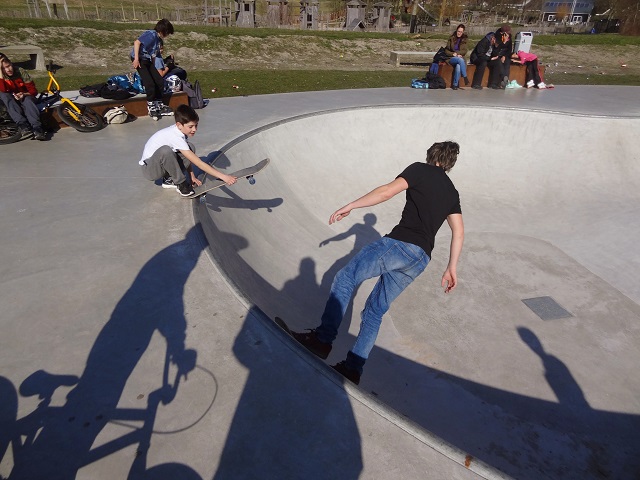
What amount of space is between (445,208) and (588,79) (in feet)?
65.8

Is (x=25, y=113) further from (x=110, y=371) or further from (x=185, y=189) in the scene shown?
(x=110, y=371)

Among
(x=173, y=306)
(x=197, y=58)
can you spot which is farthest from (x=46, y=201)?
(x=197, y=58)

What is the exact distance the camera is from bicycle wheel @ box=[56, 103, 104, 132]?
792 cm

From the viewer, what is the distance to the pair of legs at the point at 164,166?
5199mm

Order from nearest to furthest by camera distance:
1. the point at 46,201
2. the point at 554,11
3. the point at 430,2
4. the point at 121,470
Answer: the point at 121,470, the point at 46,201, the point at 430,2, the point at 554,11

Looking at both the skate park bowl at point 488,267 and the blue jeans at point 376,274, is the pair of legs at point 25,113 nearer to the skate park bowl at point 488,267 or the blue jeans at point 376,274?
the skate park bowl at point 488,267

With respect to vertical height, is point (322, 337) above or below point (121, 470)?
below

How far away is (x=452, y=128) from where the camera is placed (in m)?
11.1

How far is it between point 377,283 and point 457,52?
12736 mm

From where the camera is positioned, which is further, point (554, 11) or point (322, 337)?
point (554, 11)

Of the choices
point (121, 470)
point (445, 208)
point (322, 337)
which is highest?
point (445, 208)

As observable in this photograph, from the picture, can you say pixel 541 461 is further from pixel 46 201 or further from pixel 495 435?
pixel 46 201

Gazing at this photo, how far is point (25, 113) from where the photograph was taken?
7.29 meters

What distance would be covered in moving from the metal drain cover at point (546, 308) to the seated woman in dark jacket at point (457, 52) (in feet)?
32.1
